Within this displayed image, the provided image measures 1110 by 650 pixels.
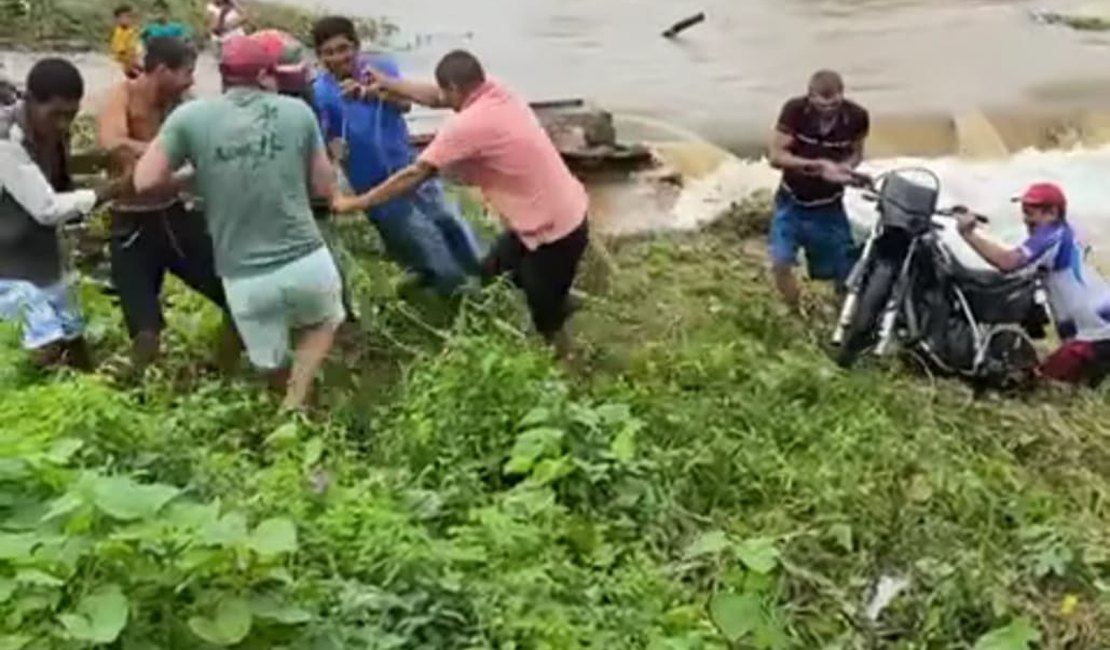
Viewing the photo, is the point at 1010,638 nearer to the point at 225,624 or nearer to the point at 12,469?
the point at 225,624

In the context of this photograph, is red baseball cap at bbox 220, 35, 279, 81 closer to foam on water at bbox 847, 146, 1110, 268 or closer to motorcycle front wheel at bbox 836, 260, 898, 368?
motorcycle front wheel at bbox 836, 260, 898, 368

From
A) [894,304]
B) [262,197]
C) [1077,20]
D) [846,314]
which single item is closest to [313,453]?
[262,197]

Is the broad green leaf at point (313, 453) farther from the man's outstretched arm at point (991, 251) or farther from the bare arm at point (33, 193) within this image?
the man's outstretched arm at point (991, 251)

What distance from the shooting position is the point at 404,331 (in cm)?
877

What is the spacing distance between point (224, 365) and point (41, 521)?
11.1ft

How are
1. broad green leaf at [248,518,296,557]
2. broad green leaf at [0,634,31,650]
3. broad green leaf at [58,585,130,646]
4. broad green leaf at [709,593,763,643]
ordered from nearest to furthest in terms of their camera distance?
1. broad green leaf at [58,585,130,646]
2. broad green leaf at [0,634,31,650]
3. broad green leaf at [248,518,296,557]
4. broad green leaf at [709,593,763,643]

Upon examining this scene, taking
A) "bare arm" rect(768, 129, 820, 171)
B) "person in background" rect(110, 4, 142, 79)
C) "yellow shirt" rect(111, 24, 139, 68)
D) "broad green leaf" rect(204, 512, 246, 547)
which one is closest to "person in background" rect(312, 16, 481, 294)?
"bare arm" rect(768, 129, 820, 171)

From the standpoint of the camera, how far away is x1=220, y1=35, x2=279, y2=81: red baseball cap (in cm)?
696

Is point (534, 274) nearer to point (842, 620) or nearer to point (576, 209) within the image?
point (576, 209)

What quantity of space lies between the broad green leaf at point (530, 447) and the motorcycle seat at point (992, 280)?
2.99 metres

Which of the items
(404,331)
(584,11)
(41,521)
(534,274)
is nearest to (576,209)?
(534,274)

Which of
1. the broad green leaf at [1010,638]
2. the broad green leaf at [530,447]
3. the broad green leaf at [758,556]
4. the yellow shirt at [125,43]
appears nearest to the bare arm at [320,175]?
the broad green leaf at [530,447]

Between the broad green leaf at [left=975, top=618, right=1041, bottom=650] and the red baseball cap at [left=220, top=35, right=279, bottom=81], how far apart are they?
299 cm

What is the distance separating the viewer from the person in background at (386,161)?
8.76m
